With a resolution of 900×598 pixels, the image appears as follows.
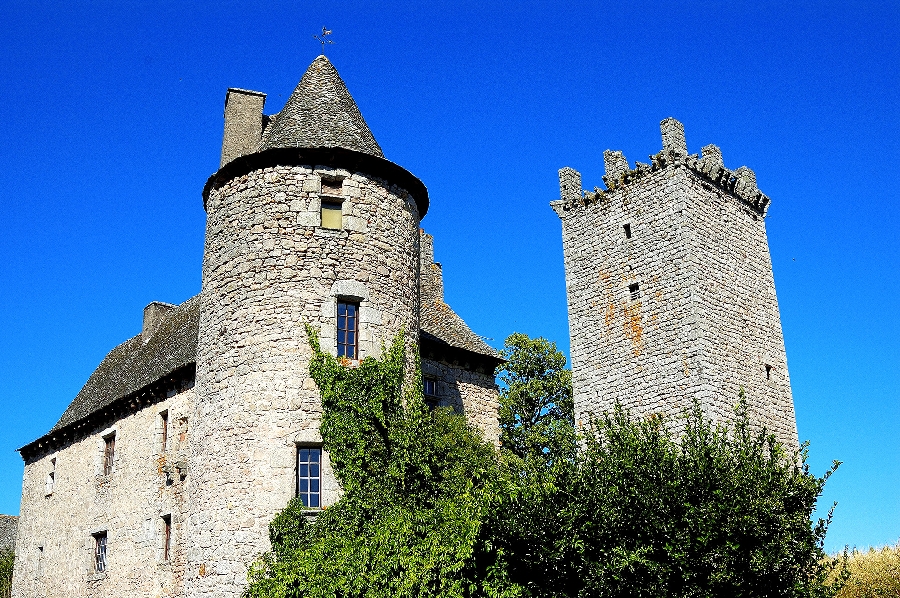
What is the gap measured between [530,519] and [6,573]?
117ft

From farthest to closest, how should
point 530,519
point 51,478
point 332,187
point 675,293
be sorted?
1. point 51,478
2. point 675,293
3. point 332,187
4. point 530,519

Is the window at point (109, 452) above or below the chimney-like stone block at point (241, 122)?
below

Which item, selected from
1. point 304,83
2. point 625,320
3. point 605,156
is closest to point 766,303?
point 625,320

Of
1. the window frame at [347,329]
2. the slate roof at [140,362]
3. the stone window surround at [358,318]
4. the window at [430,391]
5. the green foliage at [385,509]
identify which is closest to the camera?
the green foliage at [385,509]

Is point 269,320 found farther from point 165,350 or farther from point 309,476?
point 165,350

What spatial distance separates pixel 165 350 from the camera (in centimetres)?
2367

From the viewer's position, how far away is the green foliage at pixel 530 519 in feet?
44.3

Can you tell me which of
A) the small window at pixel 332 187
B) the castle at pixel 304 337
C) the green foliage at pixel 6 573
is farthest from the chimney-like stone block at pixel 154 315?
the green foliage at pixel 6 573

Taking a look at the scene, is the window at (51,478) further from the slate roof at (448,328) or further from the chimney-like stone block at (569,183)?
the chimney-like stone block at (569,183)

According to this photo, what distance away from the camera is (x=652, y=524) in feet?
45.8

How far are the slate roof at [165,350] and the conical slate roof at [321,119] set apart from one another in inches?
230

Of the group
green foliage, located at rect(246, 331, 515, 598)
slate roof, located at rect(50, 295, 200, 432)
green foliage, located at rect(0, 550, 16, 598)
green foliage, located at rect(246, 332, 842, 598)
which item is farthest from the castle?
green foliage, located at rect(0, 550, 16, 598)

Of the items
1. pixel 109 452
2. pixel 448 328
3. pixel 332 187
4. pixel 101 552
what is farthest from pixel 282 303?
pixel 101 552

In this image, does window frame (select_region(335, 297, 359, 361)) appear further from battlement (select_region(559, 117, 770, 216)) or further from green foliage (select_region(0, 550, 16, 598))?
green foliage (select_region(0, 550, 16, 598))
